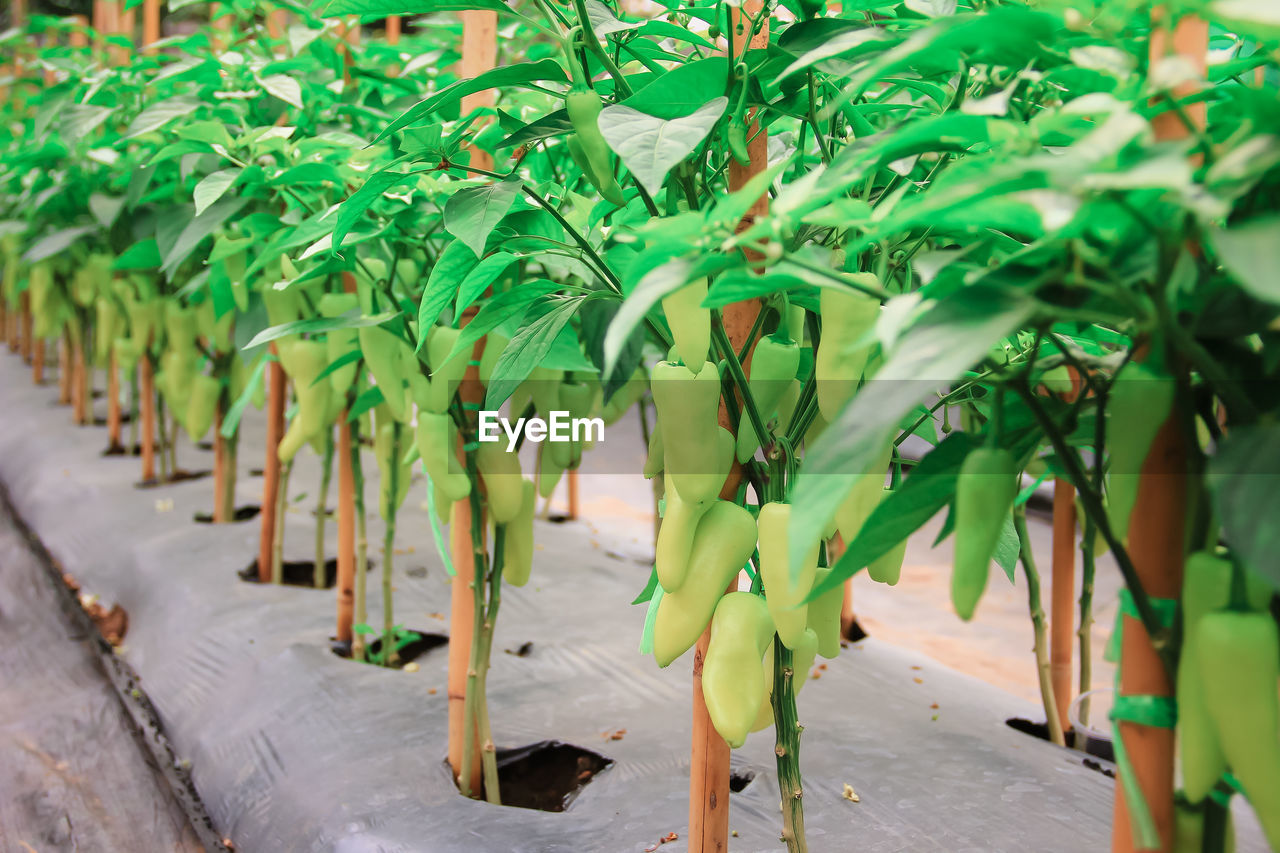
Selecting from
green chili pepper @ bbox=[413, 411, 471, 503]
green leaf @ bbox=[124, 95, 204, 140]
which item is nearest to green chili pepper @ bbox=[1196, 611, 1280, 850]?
green chili pepper @ bbox=[413, 411, 471, 503]

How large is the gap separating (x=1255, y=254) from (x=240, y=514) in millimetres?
1970

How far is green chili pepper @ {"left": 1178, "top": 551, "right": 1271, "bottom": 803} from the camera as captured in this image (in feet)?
1.18

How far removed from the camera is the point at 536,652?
136 cm

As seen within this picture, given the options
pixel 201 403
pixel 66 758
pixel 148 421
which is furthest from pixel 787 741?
pixel 148 421

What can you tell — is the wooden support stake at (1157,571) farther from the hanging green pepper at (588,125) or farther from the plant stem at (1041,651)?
the plant stem at (1041,651)

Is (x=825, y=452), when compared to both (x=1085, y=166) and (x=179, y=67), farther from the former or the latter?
(x=179, y=67)

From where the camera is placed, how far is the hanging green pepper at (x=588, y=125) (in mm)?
519

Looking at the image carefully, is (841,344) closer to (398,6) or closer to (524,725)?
(398,6)

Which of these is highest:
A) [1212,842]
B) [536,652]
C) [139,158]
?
[139,158]

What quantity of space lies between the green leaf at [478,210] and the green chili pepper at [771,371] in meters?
0.18

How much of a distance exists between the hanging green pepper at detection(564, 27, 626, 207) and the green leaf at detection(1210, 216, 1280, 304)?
31 centimetres

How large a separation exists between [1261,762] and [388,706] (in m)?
1.01

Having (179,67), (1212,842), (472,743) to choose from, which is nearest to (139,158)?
(179,67)

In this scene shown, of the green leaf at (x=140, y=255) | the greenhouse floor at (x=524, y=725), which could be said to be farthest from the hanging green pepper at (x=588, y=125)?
the green leaf at (x=140, y=255)
